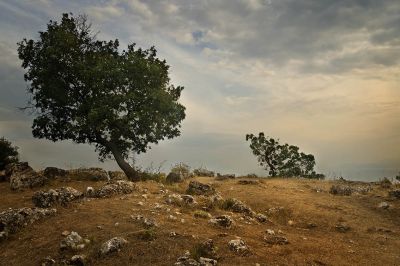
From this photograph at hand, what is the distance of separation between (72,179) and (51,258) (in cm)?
1373

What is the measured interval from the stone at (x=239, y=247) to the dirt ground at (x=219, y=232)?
0.19 metres

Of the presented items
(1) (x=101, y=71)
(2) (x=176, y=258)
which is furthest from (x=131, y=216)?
(1) (x=101, y=71)

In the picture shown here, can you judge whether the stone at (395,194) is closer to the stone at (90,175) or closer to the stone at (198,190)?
the stone at (198,190)

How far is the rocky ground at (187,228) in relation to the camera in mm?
12703

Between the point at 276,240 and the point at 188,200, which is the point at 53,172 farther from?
the point at 276,240

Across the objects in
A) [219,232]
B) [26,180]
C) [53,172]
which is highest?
[53,172]

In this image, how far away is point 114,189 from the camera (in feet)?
65.8

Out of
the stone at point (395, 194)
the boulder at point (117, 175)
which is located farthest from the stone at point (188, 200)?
the stone at point (395, 194)

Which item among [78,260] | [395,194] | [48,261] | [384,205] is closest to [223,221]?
[78,260]

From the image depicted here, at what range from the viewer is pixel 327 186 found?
98.5 ft

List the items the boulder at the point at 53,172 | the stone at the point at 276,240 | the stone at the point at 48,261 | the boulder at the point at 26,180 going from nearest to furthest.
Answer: the stone at the point at 48,261 → the stone at the point at 276,240 → the boulder at the point at 26,180 → the boulder at the point at 53,172

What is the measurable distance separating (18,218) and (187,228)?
6.64 meters

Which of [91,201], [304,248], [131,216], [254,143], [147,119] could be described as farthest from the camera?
[254,143]

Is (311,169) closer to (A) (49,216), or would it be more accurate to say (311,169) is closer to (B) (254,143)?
(B) (254,143)
